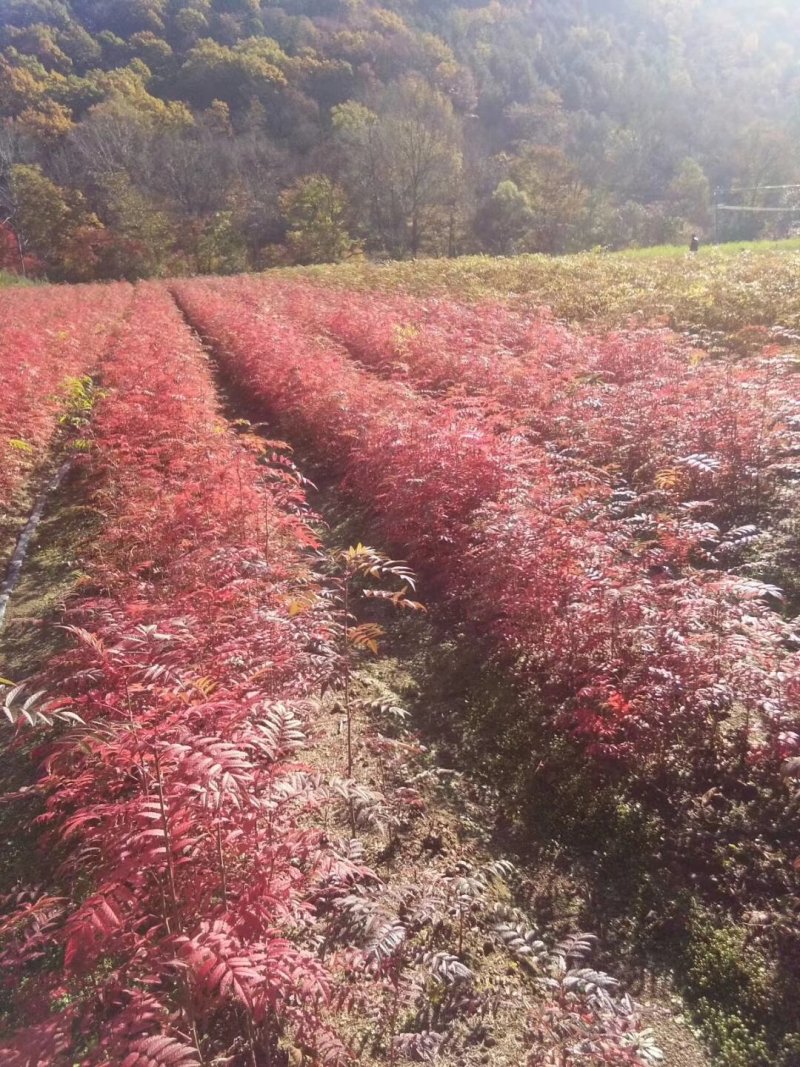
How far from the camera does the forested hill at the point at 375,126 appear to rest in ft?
132

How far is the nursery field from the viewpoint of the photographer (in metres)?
2.23

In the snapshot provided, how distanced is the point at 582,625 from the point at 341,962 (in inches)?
91.7

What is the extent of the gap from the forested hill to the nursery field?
1425 inches

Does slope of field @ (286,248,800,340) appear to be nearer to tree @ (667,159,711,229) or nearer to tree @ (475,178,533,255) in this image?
tree @ (475,178,533,255)

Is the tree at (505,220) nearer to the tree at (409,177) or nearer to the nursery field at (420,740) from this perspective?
the tree at (409,177)

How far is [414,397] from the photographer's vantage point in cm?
778

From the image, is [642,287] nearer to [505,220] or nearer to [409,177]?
[505,220]

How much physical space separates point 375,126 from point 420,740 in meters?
46.7

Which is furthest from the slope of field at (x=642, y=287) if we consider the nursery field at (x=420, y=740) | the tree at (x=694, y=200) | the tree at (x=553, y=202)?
the tree at (x=694, y=200)

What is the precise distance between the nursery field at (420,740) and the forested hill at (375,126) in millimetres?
36187

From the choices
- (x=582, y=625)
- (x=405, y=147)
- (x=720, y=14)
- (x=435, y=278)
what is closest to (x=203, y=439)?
(x=582, y=625)

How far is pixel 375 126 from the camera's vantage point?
135 feet

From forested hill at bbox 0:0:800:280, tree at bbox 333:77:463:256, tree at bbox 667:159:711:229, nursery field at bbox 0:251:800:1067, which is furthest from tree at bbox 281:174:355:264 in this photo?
nursery field at bbox 0:251:800:1067

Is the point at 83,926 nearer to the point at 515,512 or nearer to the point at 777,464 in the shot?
the point at 515,512
